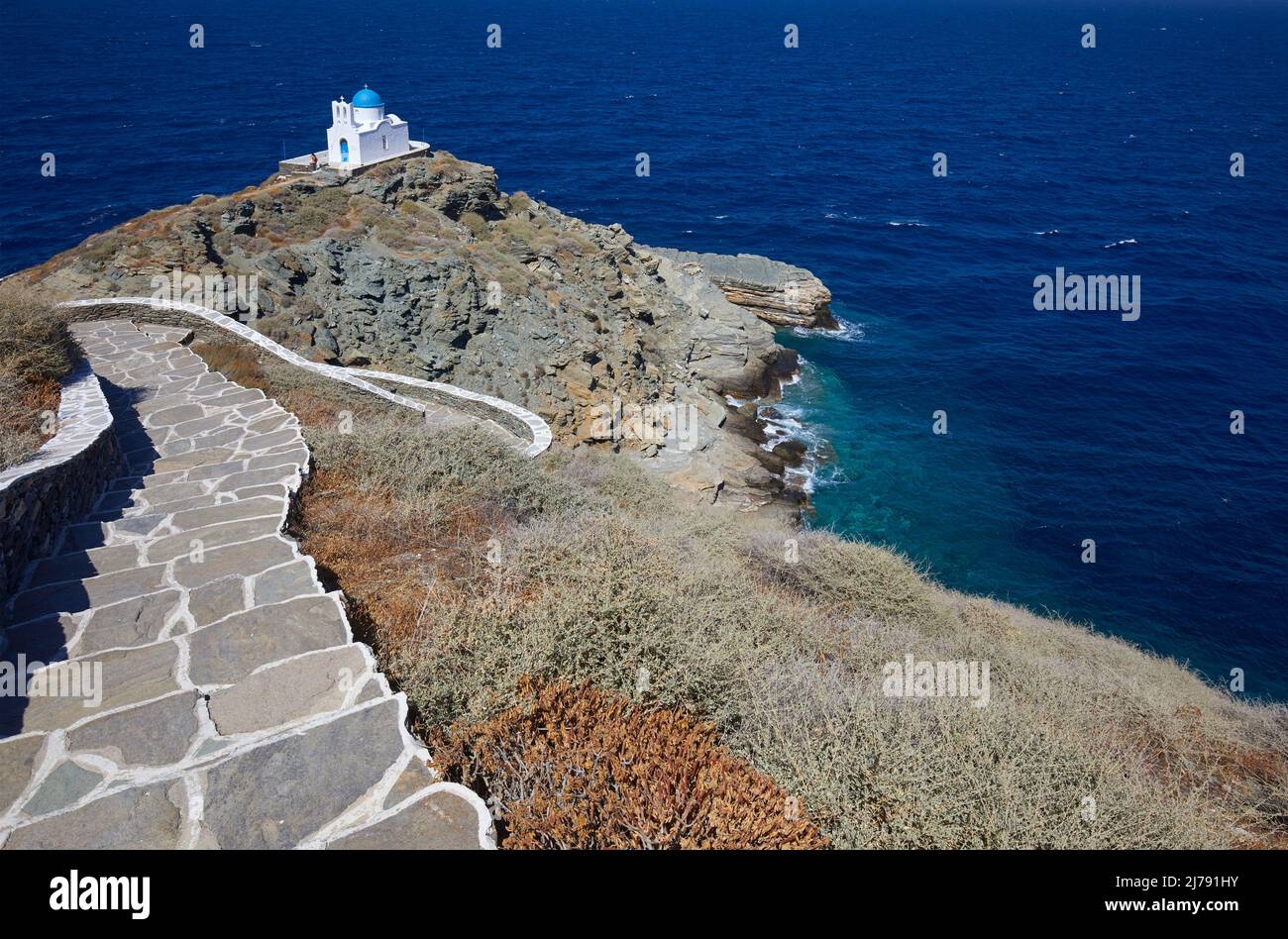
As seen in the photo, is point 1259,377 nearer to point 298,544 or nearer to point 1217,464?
point 1217,464

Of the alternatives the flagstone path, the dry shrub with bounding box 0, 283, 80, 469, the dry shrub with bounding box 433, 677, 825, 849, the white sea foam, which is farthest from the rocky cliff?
the dry shrub with bounding box 433, 677, 825, 849

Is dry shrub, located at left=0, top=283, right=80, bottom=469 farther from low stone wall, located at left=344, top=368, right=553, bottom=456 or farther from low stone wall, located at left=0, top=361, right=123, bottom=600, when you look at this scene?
low stone wall, located at left=344, top=368, right=553, bottom=456

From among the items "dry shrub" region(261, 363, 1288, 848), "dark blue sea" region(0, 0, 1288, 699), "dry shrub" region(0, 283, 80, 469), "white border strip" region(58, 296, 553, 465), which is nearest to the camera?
"dry shrub" region(261, 363, 1288, 848)

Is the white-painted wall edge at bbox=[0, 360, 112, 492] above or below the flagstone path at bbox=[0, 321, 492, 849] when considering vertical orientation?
above

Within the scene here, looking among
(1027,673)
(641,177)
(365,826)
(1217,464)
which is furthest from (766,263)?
(365,826)

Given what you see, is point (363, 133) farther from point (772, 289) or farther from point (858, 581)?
point (858, 581)

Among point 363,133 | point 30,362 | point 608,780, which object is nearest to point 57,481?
point 30,362

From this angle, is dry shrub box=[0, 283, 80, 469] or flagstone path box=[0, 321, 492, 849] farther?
dry shrub box=[0, 283, 80, 469]
